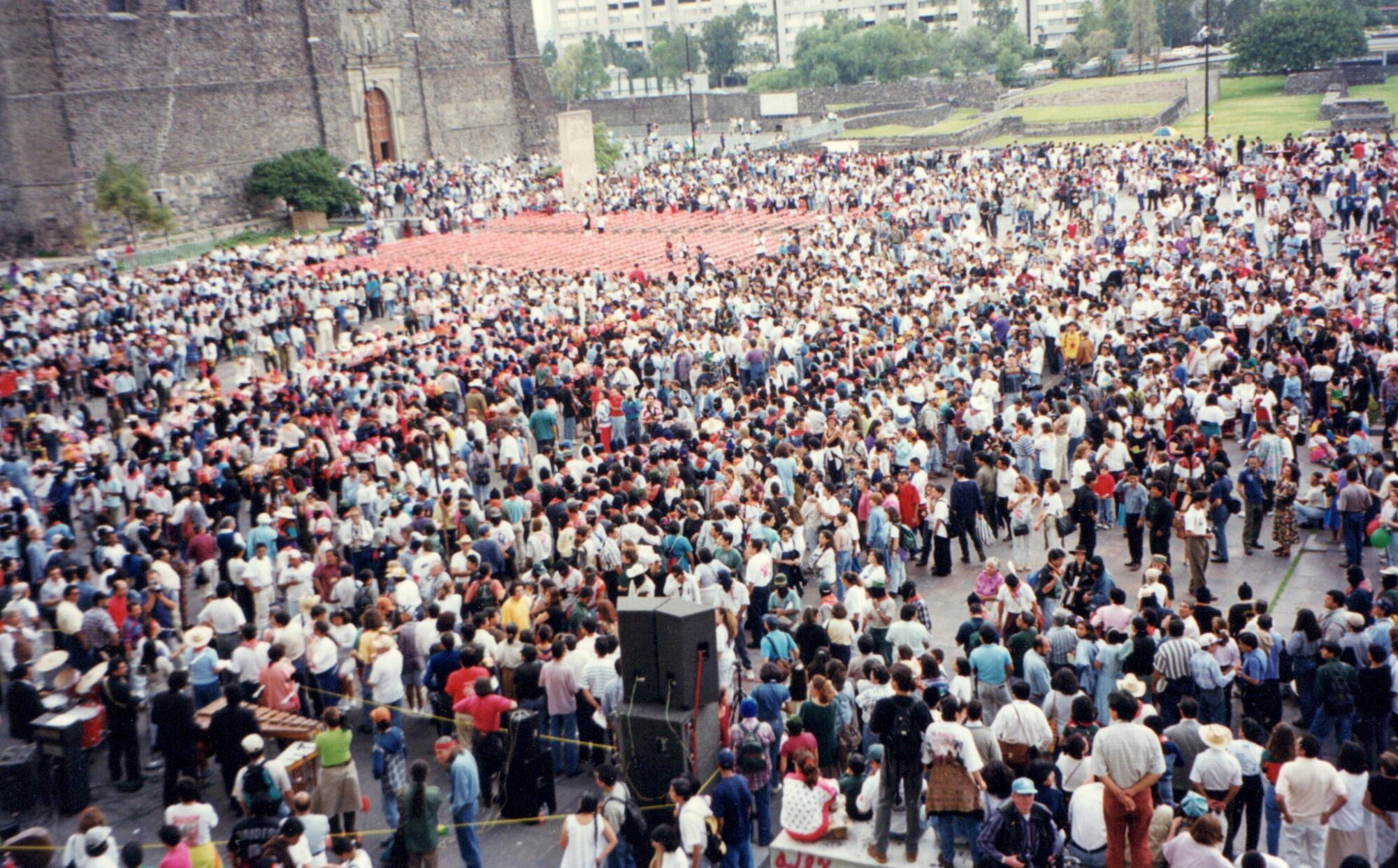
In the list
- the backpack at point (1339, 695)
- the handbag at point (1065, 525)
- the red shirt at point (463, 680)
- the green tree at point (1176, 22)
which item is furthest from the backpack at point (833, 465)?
the green tree at point (1176, 22)

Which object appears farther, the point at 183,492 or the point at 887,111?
the point at 887,111

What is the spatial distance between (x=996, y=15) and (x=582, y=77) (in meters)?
34.8

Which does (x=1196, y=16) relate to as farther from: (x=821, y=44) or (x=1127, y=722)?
(x=1127, y=722)

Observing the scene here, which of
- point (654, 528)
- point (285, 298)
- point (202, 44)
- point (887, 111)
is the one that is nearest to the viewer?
point (654, 528)

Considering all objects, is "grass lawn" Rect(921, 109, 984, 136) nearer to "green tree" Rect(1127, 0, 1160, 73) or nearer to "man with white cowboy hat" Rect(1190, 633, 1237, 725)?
"green tree" Rect(1127, 0, 1160, 73)

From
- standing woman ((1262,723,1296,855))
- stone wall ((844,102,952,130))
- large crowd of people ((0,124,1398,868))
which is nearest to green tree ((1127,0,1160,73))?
stone wall ((844,102,952,130))

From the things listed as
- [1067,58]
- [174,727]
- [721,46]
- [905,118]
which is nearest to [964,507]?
[174,727]

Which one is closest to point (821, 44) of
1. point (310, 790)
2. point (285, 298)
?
point (285, 298)

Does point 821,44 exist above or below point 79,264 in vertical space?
above

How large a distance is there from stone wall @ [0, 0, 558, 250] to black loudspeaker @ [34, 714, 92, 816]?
3618cm

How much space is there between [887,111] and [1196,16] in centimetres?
3568

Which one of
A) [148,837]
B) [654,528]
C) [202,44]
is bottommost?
[148,837]

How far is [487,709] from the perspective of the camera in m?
10.3

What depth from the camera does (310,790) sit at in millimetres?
10070
